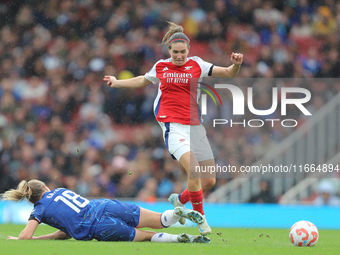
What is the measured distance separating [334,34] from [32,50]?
27.2 ft

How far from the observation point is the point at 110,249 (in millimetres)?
4223

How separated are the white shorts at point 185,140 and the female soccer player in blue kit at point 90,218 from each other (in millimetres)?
798

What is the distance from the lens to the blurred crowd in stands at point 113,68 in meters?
11.8

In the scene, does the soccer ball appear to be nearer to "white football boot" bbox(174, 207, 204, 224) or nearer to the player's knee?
"white football boot" bbox(174, 207, 204, 224)

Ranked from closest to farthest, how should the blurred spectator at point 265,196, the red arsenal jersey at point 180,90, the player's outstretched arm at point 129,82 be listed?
the red arsenal jersey at point 180,90
the player's outstretched arm at point 129,82
the blurred spectator at point 265,196

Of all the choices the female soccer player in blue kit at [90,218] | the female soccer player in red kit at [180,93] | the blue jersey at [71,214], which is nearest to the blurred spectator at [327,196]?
the female soccer player in red kit at [180,93]

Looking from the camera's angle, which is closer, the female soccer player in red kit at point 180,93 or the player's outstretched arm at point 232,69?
the player's outstretched arm at point 232,69

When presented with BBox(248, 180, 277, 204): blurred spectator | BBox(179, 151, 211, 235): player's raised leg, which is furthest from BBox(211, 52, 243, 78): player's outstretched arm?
BBox(248, 180, 277, 204): blurred spectator

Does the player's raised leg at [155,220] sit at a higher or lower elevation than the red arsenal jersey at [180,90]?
lower

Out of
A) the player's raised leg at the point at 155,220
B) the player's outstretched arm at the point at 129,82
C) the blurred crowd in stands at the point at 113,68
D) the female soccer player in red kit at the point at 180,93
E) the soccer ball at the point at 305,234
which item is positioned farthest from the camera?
the blurred crowd in stands at the point at 113,68

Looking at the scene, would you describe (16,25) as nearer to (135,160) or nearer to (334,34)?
(135,160)

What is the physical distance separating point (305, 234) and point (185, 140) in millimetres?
1637

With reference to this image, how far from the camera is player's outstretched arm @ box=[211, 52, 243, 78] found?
557cm

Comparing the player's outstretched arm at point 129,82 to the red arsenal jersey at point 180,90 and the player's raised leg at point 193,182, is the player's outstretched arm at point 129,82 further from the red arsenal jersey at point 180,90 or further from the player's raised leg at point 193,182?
the player's raised leg at point 193,182
